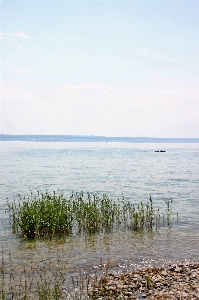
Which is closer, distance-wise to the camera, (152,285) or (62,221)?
(152,285)

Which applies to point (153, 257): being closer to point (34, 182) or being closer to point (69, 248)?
point (69, 248)

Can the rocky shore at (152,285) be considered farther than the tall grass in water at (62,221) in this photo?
No

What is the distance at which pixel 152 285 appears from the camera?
A: 34.8ft

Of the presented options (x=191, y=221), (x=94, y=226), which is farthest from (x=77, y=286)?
(x=191, y=221)

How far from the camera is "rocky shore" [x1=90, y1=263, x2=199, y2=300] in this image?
9773mm

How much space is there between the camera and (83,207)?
18.4m

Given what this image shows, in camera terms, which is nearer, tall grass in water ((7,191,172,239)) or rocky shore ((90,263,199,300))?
rocky shore ((90,263,199,300))

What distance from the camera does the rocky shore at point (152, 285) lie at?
9.77m

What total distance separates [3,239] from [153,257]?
7.32 m

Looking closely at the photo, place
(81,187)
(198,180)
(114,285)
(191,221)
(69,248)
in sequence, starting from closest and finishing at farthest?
(114,285), (69,248), (191,221), (81,187), (198,180)

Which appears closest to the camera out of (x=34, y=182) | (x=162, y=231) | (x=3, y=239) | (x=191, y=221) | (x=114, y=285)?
(x=114, y=285)

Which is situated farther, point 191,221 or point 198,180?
point 198,180

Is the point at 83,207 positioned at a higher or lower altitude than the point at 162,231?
higher

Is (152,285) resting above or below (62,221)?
below
